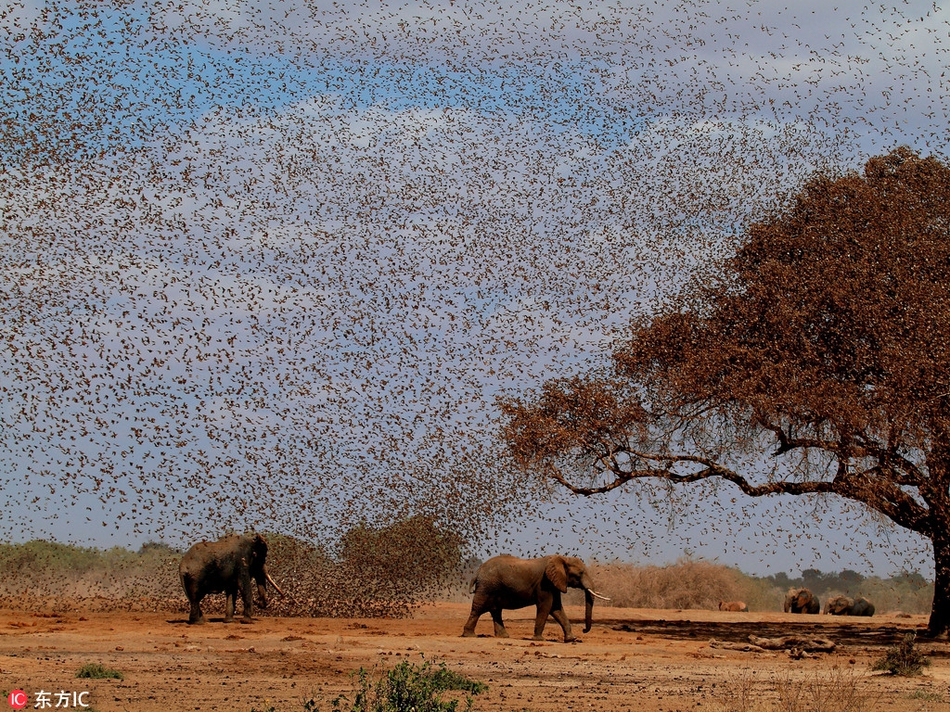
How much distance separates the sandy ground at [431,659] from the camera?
1377 cm

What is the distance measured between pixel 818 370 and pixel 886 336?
138 cm

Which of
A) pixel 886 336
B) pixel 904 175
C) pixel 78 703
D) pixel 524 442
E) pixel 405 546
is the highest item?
pixel 904 175

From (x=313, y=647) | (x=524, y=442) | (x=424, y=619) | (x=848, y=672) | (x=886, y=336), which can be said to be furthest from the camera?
(x=424, y=619)

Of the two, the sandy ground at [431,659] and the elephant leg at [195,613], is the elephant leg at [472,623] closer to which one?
the sandy ground at [431,659]

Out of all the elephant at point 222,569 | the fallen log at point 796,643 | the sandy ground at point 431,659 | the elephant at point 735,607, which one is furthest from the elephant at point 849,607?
the elephant at point 222,569

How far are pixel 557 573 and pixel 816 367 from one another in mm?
6182

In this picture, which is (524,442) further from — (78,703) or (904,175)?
(78,703)

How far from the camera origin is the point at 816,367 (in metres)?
22.3

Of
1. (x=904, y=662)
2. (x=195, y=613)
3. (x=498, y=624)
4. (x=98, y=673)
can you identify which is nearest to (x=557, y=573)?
(x=498, y=624)

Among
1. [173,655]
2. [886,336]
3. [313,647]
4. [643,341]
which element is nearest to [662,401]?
[643,341]

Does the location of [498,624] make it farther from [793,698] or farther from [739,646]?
[793,698]

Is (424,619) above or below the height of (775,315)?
below

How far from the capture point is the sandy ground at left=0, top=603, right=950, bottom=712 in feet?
45.2

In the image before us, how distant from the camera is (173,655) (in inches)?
706
